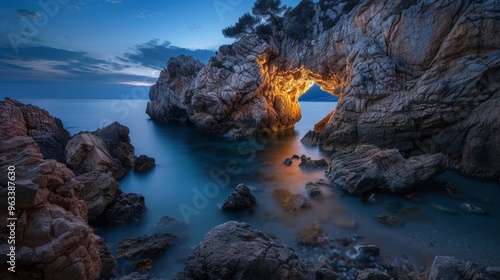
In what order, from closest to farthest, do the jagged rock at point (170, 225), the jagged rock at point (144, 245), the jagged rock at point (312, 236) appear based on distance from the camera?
the jagged rock at point (144, 245) < the jagged rock at point (312, 236) < the jagged rock at point (170, 225)

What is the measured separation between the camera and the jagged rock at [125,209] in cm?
1180

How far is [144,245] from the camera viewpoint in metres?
9.73

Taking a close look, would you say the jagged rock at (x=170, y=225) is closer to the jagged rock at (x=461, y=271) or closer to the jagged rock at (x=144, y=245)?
the jagged rock at (x=144, y=245)

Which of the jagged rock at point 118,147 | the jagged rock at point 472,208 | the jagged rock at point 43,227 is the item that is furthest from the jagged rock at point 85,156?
the jagged rock at point 472,208

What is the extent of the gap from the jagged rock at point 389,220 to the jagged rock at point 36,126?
762 inches

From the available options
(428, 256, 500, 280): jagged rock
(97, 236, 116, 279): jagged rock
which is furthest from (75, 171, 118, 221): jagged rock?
(428, 256, 500, 280): jagged rock

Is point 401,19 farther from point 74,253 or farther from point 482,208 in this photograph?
point 74,253

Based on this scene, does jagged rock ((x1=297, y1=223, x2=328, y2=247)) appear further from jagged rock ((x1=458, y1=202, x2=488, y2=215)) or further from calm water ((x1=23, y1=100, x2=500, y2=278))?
jagged rock ((x1=458, y1=202, x2=488, y2=215))

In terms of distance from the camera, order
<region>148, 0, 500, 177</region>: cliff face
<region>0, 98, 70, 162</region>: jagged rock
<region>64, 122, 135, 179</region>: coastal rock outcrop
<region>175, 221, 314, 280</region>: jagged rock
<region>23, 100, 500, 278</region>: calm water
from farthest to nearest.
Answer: <region>148, 0, 500, 177</region>: cliff face → <region>64, 122, 135, 179</region>: coastal rock outcrop → <region>0, 98, 70, 162</region>: jagged rock → <region>23, 100, 500, 278</region>: calm water → <region>175, 221, 314, 280</region>: jagged rock

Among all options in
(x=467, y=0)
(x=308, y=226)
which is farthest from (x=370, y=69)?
(x=308, y=226)

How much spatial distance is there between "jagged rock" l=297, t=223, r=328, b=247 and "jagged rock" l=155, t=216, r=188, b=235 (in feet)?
18.7

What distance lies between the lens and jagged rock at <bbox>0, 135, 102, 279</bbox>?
5.21 m

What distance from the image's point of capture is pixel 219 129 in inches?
1464

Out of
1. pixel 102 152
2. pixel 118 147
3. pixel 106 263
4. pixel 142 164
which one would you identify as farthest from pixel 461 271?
pixel 118 147
